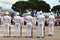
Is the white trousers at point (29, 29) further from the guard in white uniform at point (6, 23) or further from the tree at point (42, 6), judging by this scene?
the tree at point (42, 6)

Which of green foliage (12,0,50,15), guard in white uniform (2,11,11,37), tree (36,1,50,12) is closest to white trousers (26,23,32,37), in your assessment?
guard in white uniform (2,11,11,37)

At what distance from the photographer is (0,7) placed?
8175 cm

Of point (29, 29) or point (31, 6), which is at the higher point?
point (29, 29)

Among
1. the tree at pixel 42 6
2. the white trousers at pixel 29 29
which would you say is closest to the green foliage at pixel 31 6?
the tree at pixel 42 6

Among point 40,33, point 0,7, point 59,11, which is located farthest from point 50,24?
point 59,11

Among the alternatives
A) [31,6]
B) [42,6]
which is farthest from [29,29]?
[42,6]

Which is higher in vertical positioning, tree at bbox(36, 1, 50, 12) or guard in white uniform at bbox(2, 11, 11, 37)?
guard in white uniform at bbox(2, 11, 11, 37)

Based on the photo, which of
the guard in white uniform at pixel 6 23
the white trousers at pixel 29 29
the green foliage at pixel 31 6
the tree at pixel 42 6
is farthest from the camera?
the tree at pixel 42 6

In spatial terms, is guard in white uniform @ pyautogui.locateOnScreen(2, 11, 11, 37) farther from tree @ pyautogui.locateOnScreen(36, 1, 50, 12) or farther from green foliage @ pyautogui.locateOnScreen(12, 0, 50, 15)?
tree @ pyautogui.locateOnScreen(36, 1, 50, 12)

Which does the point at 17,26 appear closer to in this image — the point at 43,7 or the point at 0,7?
the point at 0,7

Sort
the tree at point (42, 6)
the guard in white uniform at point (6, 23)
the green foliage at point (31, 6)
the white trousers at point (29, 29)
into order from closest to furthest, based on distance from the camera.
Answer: the guard in white uniform at point (6, 23) < the white trousers at point (29, 29) < the green foliage at point (31, 6) < the tree at point (42, 6)

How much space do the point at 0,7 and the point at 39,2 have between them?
4489 cm

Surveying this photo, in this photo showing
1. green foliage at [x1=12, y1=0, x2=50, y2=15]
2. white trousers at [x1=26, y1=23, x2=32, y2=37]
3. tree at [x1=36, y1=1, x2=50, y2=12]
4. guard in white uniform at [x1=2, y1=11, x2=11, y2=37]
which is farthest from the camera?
tree at [x1=36, y1=1, x2=50, y2=12]

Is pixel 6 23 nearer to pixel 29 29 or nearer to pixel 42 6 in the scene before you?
pixel 29 29
